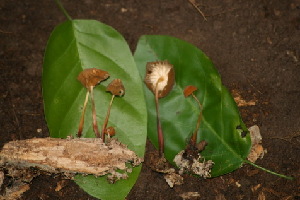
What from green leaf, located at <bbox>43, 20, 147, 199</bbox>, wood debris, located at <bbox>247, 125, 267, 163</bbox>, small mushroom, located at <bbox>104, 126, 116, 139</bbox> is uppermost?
green leaf, located at <bbox>43, 20, 147, 199</bbox>

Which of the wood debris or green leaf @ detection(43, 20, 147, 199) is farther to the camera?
the wood debris

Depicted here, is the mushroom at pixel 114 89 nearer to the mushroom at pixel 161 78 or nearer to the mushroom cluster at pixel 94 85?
the mushroom cluster at pixel 94 85

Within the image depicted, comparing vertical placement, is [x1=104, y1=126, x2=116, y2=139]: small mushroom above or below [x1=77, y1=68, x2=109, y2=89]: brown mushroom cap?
below

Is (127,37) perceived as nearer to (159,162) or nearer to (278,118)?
(159,162)

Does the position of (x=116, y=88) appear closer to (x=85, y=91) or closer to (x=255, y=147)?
(x=85, y=91)

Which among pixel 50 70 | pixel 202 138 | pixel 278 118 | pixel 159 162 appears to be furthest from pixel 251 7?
pixel 50 70

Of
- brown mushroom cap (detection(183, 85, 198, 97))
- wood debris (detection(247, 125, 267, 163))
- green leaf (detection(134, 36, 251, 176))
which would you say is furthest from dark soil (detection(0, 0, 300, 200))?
brown mushroom cap (detection(183, 85, 198, 97))

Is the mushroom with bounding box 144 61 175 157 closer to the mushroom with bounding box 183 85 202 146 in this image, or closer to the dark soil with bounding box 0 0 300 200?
the mushroom with bounding box 183 85 202 146
